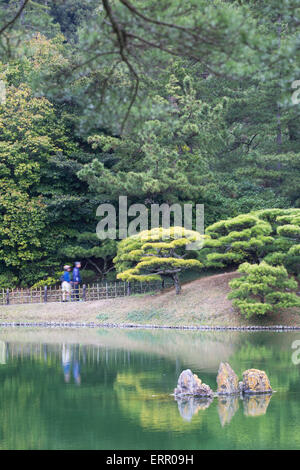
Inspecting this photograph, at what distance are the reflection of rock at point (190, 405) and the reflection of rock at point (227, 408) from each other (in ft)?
0.56

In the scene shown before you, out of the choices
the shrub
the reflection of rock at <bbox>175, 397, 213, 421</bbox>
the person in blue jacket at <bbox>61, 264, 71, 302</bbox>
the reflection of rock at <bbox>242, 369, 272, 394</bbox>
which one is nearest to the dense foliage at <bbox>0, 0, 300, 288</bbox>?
the shrub

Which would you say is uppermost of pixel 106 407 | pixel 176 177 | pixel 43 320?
pixel 176 177

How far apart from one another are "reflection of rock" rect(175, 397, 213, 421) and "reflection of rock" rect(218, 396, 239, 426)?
0.56 feet

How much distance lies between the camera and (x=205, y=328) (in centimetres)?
1711

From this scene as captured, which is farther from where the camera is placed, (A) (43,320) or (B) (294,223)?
(A) (43,320)

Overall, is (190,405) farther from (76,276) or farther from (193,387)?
(76,276)

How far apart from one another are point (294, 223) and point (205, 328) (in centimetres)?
352

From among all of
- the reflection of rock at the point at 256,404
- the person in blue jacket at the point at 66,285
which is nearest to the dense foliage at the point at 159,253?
the person in blue jacket at the point at 66,285

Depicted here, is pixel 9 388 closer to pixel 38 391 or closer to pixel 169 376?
pixel 38 391

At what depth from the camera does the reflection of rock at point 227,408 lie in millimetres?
7648

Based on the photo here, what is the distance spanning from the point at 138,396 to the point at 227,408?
55.0 inches

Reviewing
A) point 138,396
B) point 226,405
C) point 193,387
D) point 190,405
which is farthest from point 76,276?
point 226,405

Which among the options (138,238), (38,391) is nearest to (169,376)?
(38,391)

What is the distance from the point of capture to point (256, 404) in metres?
8.37
